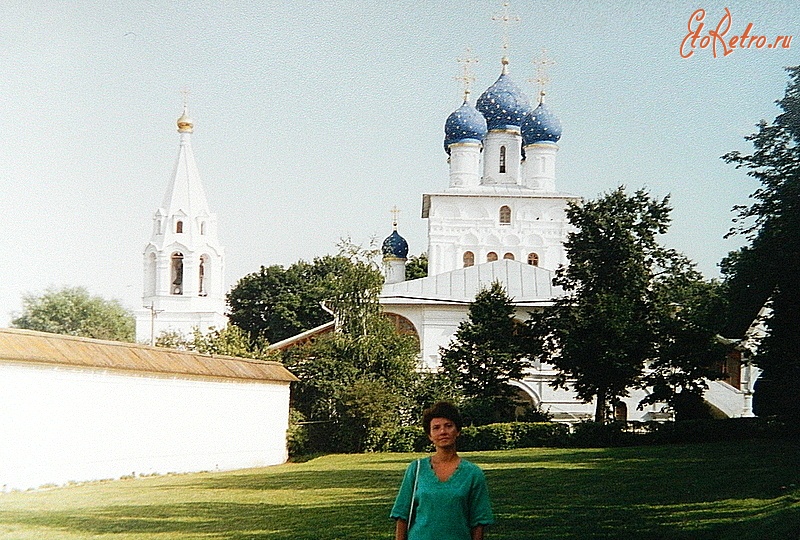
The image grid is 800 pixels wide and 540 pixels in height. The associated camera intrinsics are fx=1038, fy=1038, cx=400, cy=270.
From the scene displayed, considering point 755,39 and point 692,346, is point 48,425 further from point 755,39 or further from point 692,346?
point 755,39

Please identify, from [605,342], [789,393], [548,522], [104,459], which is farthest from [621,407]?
[104,459]

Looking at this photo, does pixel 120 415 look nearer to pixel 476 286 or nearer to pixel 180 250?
pixel 180 250

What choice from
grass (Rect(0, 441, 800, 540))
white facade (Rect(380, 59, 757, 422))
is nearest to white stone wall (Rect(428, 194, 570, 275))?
white facade (Rect(380, 59, 757, 422))

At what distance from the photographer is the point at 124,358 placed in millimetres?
5609

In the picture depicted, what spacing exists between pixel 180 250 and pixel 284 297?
1.33 metres

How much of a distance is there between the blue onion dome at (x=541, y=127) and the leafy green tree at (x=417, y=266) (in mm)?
1249

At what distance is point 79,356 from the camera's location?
17.5ft

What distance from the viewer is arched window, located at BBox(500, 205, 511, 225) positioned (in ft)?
27.0

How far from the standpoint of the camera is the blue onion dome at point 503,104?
6.94 m

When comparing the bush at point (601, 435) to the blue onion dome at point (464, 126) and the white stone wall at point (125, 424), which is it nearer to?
the white stone wall at point (125, 424)

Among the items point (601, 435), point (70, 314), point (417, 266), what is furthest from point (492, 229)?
point (70, 314)

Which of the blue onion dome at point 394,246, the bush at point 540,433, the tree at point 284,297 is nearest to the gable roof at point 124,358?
the tree at point 284,297

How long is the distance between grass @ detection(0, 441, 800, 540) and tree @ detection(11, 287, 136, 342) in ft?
3.72

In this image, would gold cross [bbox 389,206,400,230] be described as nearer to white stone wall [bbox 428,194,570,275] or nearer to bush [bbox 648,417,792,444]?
white stone wall [bbox 428,194,570,275]
